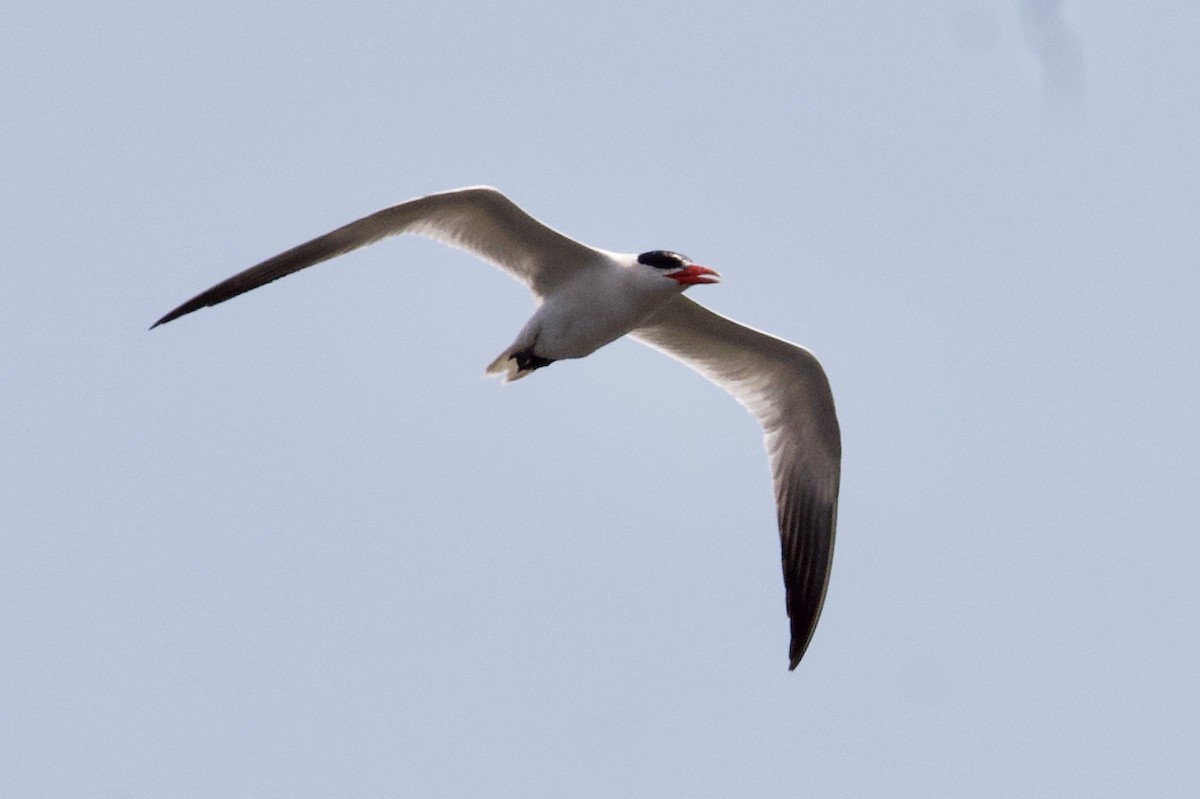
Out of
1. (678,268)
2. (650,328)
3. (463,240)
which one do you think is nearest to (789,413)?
(650,328)

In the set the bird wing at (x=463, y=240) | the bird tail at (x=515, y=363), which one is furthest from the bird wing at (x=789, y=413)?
the bird wing at (x=463, y=240)

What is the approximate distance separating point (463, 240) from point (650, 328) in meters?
2.28

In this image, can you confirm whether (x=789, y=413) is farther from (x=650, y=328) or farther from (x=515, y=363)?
(x=515, y=363)

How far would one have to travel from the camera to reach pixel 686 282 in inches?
527

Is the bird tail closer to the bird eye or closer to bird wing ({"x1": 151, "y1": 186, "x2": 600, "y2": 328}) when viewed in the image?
bird wing ({"x1": 151, "y1": 186, "x2": 600, "y2": 328})

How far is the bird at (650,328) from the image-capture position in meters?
13.2

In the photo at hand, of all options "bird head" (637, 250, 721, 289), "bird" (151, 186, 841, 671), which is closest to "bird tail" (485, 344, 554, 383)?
"bird" (151, 186, 841, 671)

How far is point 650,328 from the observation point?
1527 cm

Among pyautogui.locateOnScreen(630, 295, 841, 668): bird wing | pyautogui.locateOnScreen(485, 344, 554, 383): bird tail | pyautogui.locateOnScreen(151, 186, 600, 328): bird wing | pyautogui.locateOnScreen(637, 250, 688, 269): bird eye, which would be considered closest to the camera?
pyautogui.locateOnScreen(151, 186, 600, 328): bird wing

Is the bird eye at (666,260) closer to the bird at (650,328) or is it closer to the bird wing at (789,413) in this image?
the bird at (650,328)

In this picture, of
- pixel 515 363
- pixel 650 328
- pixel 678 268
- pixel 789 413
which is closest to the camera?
pixel 678 268

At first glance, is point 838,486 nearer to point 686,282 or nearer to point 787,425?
point 787,425

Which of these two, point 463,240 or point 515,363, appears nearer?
point 463,240

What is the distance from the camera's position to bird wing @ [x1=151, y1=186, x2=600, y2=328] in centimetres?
1289
